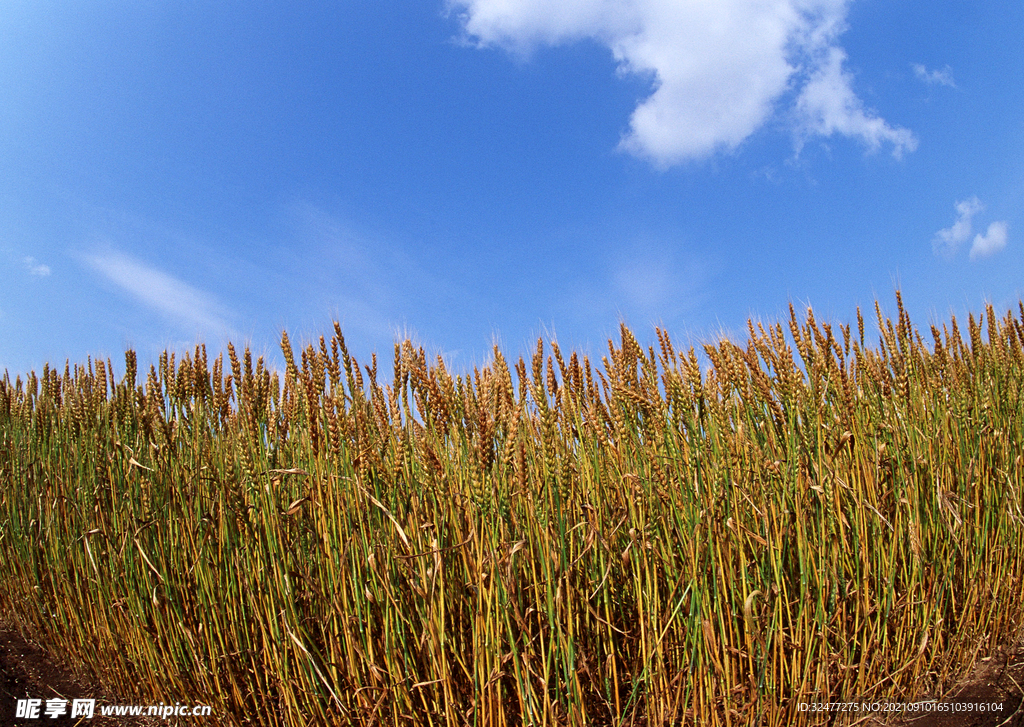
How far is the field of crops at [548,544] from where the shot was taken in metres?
1.59

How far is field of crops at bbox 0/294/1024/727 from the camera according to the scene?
1.59 meters

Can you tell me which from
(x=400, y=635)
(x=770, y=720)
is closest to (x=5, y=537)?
(x=400, y=635)

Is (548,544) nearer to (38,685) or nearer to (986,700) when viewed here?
(986,700)

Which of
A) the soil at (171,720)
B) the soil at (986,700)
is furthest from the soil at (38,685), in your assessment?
the soil at (986,700)

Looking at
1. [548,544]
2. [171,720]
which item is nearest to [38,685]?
[171,720]

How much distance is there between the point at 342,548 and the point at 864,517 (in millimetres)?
1534

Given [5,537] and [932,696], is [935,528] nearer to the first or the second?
[932,696]

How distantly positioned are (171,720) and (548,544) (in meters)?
1.63

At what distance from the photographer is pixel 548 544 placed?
1.51 metres

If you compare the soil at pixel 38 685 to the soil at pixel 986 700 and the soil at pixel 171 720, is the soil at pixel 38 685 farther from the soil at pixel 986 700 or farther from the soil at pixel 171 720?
the soil at pixel 986 700

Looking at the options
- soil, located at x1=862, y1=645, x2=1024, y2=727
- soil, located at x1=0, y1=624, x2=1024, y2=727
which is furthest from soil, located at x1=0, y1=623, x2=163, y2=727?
soil, located at x1=862, y1=645, x2=1024, y2=727

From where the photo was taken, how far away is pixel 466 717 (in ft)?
5.06

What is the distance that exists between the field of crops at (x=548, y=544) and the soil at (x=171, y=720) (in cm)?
8

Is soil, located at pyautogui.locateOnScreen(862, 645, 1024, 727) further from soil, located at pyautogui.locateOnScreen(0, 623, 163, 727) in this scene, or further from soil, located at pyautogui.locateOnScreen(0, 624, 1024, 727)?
soil, located at pyautogui.locateOnScreen(0, 623, 163, 727)
